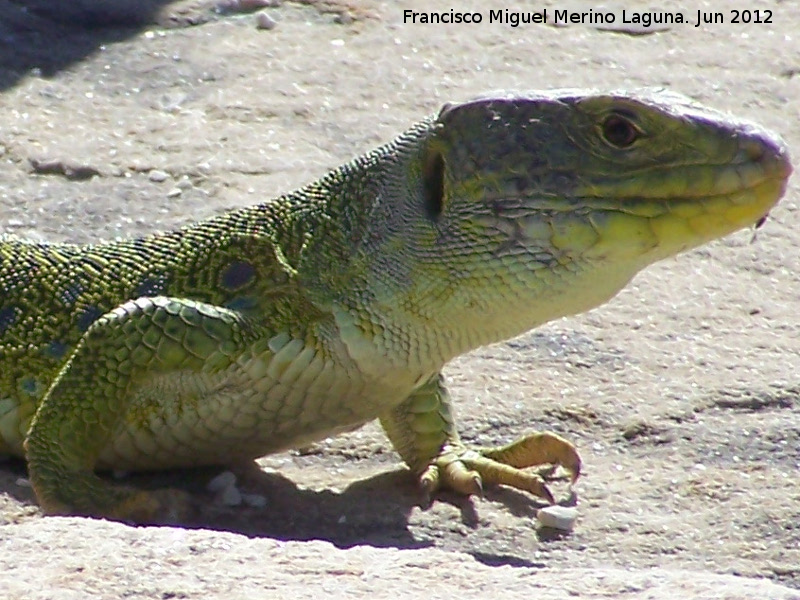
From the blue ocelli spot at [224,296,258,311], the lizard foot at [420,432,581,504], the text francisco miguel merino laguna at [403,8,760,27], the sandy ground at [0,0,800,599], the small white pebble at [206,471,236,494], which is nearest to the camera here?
the sandy ground at [0,0,800,599]

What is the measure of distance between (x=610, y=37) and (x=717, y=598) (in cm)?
750

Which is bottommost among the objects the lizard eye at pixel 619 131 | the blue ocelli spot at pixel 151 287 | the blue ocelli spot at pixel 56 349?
the blue ocelli spot at pixel 56 349

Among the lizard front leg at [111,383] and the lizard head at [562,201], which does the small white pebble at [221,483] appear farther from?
A: the lizard head at [562,201]

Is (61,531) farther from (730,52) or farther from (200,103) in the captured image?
(730,52)

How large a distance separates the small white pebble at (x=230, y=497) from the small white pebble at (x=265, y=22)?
545 centimetres

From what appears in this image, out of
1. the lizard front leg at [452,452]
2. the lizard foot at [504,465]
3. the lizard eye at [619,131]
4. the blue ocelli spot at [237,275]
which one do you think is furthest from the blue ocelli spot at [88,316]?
the lizard eye at [619,131]

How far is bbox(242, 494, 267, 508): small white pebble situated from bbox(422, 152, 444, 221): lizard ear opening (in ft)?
3.50

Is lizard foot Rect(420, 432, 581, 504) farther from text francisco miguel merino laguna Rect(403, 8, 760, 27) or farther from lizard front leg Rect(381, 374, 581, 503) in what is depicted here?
text francisco miguel merino laguna Rect(403, 8, 760, 27)

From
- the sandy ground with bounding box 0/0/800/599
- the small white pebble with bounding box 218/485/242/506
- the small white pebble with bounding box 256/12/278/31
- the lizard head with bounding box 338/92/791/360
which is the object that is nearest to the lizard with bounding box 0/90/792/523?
the lizard head with bounding box 338/92/791/360

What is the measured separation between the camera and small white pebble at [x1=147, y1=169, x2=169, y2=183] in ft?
26.4

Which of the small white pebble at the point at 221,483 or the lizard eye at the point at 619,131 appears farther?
the small white pebble at the point at 221,483

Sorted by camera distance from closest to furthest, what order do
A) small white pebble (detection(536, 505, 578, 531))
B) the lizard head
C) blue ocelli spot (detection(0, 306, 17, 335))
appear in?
the lizard head → small white pebble (detection(536, 505, 578, 531)) → blue ocelli spot (detection(0, 306, 17, 335))

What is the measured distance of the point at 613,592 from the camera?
12.1ft

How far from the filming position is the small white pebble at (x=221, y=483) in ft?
17.8
